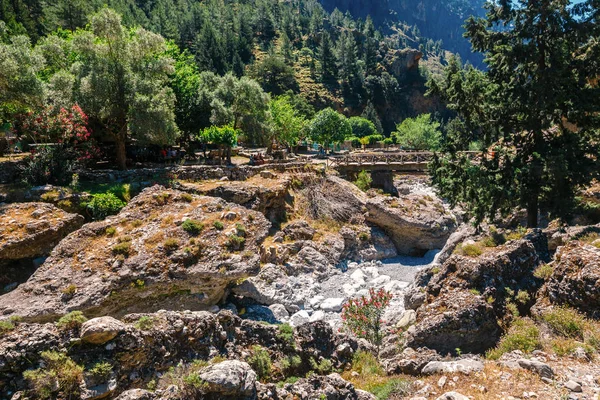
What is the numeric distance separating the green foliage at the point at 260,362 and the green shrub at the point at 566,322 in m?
7.61

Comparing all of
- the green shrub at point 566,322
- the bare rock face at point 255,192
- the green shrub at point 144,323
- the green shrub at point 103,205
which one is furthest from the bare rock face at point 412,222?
the green shrub at point 144,323

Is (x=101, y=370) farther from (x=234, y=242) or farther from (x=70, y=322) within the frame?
(x=234, y=242)

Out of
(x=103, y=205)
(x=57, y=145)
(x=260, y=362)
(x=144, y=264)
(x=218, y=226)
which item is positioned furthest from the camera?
(x=57, y=145)

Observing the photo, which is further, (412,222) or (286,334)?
(412,222)

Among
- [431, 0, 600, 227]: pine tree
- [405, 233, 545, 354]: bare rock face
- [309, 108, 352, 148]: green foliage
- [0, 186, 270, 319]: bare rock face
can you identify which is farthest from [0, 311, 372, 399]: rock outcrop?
[309, 108, 352, 148]: green foliage

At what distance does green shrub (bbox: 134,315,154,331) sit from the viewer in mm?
7651

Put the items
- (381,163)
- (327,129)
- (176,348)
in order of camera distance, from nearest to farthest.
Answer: (176,348)
(381,163)
(327,129)

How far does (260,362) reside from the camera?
8508mm

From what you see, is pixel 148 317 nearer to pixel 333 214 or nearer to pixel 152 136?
pixel 152 136

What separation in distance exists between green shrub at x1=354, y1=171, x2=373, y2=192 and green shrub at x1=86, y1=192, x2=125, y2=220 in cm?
2414

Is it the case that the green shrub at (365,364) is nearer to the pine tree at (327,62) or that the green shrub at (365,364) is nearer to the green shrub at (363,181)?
the green shrub at (363,181)

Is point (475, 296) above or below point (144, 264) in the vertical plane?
above

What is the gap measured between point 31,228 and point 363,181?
2931cm

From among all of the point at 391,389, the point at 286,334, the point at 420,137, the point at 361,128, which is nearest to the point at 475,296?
the point at 391,389
